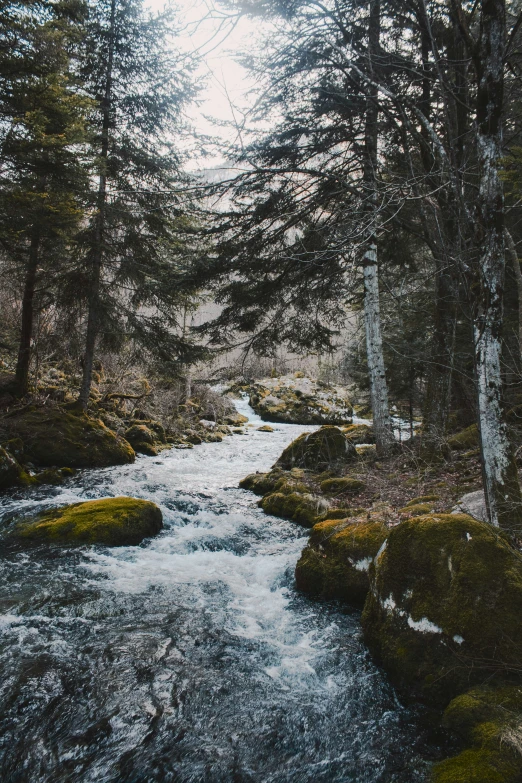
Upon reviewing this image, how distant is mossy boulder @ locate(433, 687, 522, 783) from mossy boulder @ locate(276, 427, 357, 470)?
22.4ft

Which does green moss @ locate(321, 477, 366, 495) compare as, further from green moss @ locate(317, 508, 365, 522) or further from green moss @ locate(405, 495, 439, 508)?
green moss @ locate(405, 495, 439, 508)

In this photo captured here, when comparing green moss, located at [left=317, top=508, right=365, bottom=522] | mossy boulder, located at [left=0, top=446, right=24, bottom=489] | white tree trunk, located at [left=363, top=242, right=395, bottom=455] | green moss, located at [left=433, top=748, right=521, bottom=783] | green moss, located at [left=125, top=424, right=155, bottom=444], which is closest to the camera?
green moss, located at [left=433, top=748, right=521, bottom=783]

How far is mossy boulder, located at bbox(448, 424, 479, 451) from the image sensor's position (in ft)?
30.0

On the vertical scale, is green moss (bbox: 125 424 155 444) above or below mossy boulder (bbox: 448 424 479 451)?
below

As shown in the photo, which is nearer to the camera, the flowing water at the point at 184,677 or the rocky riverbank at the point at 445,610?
the rocky riverbank at the point at 445,610

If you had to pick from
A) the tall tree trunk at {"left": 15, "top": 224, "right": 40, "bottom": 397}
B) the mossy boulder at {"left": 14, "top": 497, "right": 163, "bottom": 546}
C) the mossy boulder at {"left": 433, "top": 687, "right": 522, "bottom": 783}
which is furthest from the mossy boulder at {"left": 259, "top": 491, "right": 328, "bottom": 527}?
the tall tree trunk at {"left": 15, "top": 224, "right": 40, "bottom": 397}

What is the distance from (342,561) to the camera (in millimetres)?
4758

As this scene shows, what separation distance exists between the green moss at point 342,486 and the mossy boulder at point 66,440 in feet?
21.5

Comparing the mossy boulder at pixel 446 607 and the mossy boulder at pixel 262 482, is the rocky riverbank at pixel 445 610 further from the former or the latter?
the mossy boulder at pixel 262 482

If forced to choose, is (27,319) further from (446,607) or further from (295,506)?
(446,607)

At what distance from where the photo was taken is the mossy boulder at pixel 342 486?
7.40 m

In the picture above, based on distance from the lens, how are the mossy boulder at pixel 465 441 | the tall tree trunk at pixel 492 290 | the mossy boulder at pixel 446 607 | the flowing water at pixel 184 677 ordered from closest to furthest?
1. the flowing water at pixel 184 677
2. the mossy boulder at pixel 446 607
3. the tall tree trunk at pixel 492 290
4. the mossy boulder at pixel 465 441

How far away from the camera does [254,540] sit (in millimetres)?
6727

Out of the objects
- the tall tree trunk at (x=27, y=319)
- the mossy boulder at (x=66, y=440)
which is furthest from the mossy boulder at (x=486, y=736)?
the tall tree trunk at (x=27, y=319)
